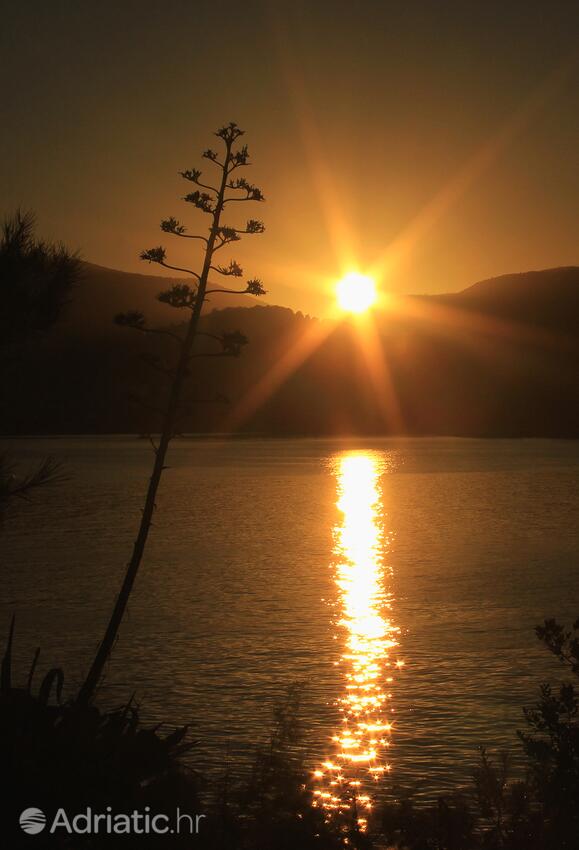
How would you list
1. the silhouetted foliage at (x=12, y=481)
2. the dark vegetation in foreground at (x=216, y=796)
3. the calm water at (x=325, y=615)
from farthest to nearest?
1. the calm water at (x=325, y=615)
2. the silhouetted foliage at (x=12, y=481)
3. the dark vegetation in foreground at (x=216, y=796)

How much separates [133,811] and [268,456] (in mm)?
96862

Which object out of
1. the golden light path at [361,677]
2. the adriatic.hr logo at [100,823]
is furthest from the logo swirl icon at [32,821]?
the golden light path at [361,677]

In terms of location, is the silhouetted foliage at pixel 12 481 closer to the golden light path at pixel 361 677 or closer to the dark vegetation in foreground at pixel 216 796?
the dark vegetation in foreground at pixel 216 796

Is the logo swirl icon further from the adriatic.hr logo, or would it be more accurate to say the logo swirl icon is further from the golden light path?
the golden light path

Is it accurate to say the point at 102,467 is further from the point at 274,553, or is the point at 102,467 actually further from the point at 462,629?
the point at 462,629

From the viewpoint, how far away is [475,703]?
41.3ft


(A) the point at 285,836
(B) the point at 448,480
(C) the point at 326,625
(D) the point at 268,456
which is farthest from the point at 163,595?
(D) the point at 268,456

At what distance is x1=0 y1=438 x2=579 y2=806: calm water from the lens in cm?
1165

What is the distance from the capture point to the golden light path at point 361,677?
9.58 m

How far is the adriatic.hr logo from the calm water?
296cm

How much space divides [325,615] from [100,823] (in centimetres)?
1341

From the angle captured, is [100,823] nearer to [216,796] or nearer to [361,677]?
[216,796]

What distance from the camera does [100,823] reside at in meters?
6.06

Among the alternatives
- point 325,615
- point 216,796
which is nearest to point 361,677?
point 325,615
